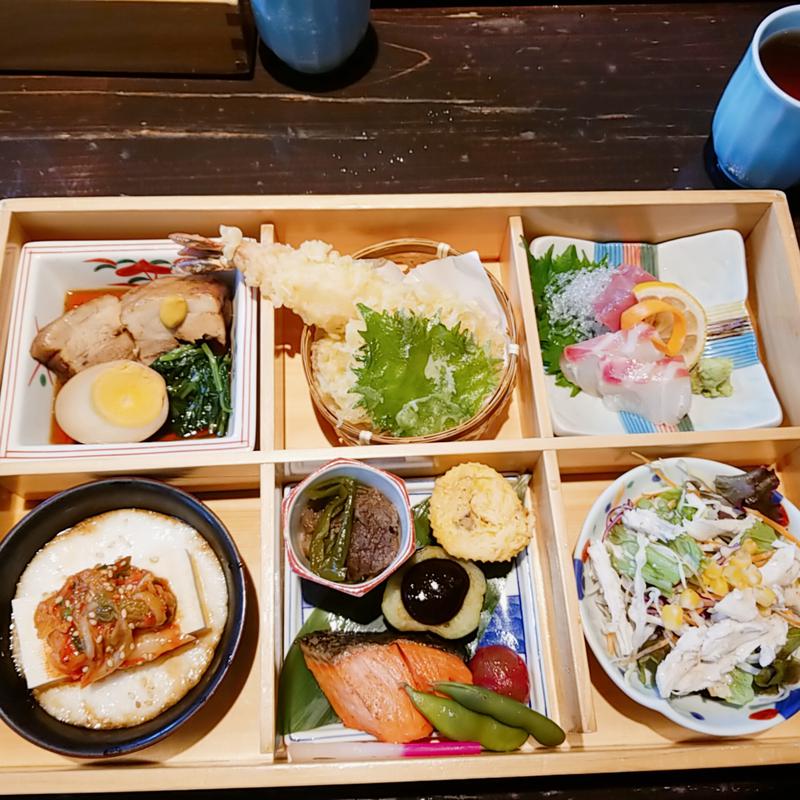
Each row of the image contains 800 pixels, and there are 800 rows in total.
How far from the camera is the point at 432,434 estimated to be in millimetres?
1699

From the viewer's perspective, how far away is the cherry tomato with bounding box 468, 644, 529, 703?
1578mm

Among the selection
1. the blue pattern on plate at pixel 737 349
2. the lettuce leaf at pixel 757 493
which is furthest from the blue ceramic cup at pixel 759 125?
the lettuce leaf at pixel 757 493

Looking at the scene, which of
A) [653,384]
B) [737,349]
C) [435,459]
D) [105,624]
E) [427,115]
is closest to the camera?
[105,624]

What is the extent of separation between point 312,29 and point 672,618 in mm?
1688

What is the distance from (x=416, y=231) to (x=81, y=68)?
3.73 feet

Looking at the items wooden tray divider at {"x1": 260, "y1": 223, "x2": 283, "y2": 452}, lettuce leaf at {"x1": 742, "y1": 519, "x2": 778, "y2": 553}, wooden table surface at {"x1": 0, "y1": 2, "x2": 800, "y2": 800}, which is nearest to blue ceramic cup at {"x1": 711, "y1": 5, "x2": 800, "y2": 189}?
wooden table surface at {"x1": 0, "y1": 2, "x2": 800, "y2": 800}

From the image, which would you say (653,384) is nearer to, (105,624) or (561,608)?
(561,608)

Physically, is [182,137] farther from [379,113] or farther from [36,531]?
[36,531]

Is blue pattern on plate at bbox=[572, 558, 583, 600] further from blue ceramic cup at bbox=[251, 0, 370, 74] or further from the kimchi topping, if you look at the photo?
blue ceramic cup at bbox=[251, 0, 370, 74]

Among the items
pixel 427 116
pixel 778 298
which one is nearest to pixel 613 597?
pixel 778 298

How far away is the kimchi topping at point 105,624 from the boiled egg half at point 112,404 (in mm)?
317

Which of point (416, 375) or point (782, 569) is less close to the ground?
point (416, 375)

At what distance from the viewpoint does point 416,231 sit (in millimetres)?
1903

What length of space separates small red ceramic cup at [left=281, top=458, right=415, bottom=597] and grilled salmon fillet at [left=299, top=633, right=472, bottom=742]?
135 millimetres
